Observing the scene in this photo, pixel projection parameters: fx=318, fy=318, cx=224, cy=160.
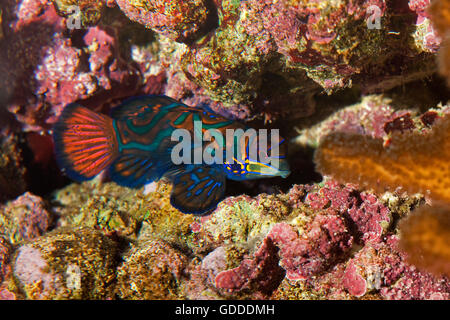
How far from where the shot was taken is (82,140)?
12.9ft

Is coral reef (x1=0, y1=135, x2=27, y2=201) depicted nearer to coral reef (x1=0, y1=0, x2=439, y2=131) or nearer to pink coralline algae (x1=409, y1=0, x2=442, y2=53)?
coral reef (x1=0, y1=0, x2=439, y2=131)

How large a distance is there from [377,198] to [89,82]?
366 centimetres

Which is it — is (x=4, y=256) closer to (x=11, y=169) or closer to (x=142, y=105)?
(x=11, y=169)

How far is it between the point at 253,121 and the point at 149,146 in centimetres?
140

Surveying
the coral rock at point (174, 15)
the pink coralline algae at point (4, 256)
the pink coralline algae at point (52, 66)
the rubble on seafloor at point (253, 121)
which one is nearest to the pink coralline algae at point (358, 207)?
the rubble on seafloor at point (253, 121)

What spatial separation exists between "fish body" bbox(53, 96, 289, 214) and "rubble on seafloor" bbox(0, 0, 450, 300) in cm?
32

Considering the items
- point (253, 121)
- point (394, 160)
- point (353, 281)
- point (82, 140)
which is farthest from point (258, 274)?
point (82, 140)

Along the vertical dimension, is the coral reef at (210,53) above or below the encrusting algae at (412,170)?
above

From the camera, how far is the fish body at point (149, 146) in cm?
355

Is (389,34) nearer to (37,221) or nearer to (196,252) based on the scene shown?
(196,252)

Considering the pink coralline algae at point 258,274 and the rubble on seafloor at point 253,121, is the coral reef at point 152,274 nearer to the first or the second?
the rubble on seafloor at point 253,121

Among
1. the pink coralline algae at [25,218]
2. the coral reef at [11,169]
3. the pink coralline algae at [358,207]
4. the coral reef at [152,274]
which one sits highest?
the coral reef at [11,169]

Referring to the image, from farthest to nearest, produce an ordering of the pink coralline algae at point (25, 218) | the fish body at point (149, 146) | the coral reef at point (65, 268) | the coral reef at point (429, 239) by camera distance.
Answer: the pink coralline algae at point (25, 218) < the fish body at point (149, 146) < the coral reef at point (65, 268) < the coral reef at point (429, 239)
